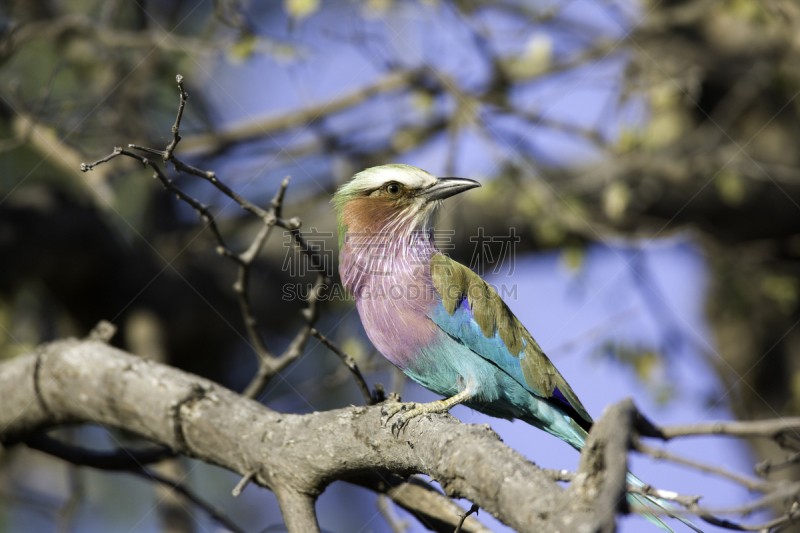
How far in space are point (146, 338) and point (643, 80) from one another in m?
5.10

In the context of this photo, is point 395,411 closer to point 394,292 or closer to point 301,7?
point 394,292

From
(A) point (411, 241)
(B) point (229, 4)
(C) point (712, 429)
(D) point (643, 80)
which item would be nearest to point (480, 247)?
(D) point (643, 80)

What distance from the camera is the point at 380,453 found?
287cm

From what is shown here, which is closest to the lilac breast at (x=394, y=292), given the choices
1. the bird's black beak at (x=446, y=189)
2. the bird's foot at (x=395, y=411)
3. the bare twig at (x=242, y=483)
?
the bird's black beak at (x=446, y=189)

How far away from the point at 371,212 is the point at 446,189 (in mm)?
514

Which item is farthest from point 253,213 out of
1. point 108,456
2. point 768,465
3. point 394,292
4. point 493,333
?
point 768,465

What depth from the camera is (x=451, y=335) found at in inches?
146

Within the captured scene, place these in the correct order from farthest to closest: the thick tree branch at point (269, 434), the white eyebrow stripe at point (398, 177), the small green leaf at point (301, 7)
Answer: the small green leaf at point (301, 7) → the white eyebrow stripe at point (398, 177) → the thick tree branch at point (269, 434)

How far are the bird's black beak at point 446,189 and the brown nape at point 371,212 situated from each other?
0.16 m

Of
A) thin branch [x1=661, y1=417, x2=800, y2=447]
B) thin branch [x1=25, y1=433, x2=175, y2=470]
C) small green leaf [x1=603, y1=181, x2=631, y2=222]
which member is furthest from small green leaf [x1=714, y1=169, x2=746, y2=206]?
thin branch [x1=25, y1=433, x2=175, y2=470]

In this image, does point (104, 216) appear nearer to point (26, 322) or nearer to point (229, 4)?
point (26, 322)

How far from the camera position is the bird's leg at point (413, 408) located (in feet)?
9.42

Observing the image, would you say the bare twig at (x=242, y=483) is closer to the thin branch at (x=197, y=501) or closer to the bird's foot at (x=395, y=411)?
the thin branch at (x=197, y=501)

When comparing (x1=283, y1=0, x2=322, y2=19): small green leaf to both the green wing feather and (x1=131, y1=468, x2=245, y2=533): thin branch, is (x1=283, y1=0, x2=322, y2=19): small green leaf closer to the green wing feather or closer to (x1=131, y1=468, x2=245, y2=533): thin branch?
the green wing feather
